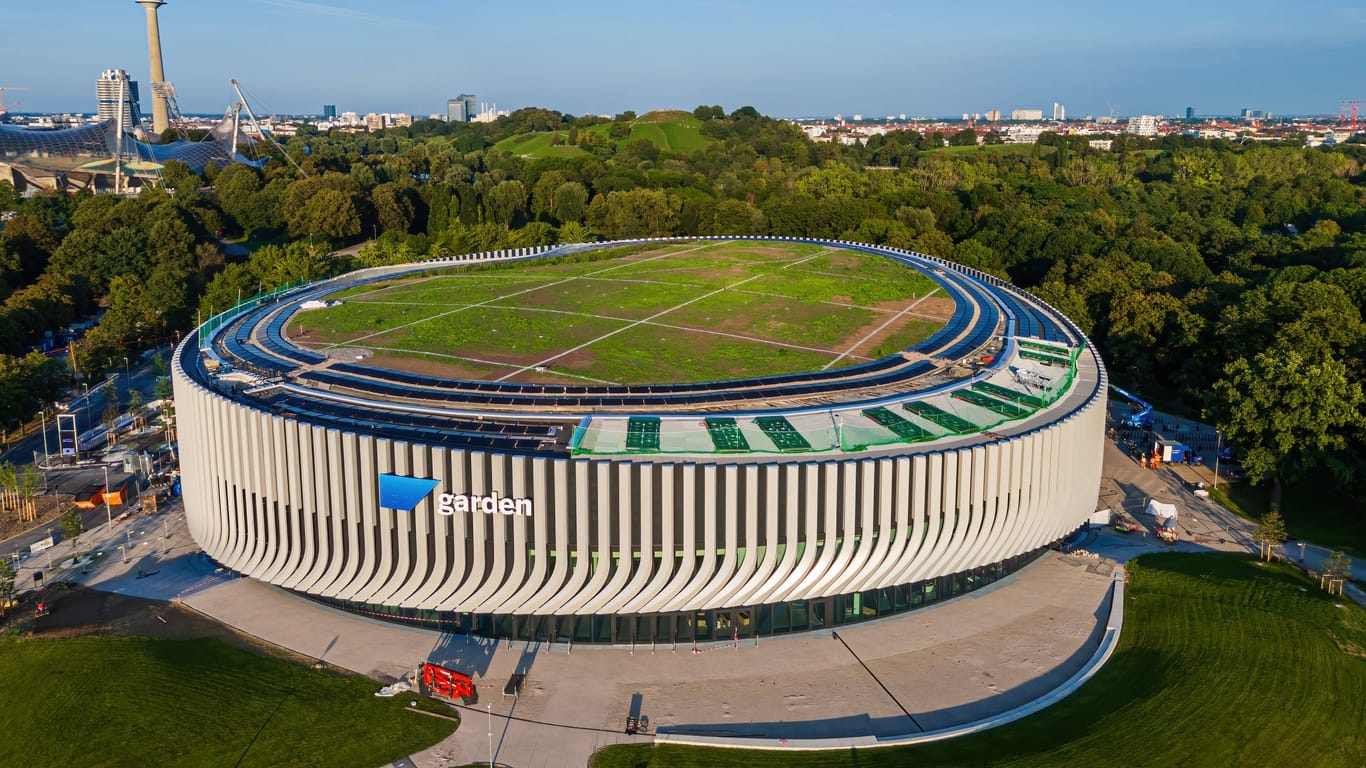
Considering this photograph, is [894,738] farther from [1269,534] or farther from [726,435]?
[1269,534]

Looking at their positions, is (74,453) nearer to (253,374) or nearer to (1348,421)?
(253,374)

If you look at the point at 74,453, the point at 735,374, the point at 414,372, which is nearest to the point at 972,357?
the point at 735,374

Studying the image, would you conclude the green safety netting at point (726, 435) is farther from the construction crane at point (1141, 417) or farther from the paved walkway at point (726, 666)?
the construction crane at point (1141, 417)

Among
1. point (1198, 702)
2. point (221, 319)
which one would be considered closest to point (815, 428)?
point (1198, 702)

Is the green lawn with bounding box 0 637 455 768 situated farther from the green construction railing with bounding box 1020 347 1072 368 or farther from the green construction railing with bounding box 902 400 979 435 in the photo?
the green construction railing with bounding box 1020 347 1072 368

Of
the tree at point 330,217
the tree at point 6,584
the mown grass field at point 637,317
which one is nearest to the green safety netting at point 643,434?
the mown grass field at point 637,317
